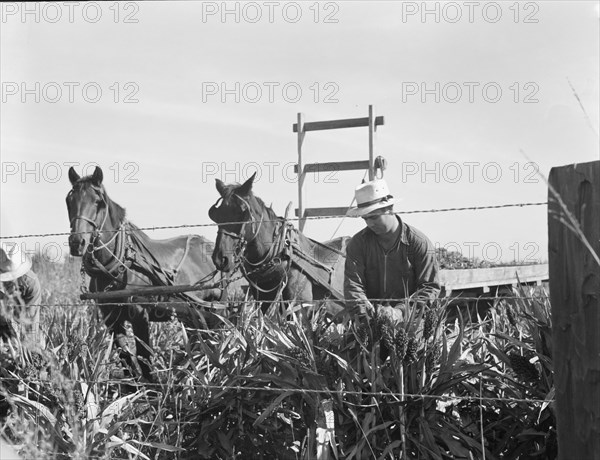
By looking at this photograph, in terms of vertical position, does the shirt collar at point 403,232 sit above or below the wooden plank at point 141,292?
above

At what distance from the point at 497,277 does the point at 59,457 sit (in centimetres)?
654

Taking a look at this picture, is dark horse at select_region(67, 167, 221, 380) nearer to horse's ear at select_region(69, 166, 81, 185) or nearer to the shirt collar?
horse's ear at select_region(69, 166, 81, 185)

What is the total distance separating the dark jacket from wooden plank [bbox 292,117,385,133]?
585 cm

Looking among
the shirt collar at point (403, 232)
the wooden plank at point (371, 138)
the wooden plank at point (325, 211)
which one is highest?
the wooden plank at point (371, 138)

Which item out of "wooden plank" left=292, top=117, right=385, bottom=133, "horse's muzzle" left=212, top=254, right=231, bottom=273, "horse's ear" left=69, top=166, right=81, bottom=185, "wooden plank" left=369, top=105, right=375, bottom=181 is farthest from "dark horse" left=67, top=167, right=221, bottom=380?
"wooden plank" left=292, top=117, right=385, bottom=133

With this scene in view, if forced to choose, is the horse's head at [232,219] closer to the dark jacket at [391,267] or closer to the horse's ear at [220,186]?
the horse's ear at [220,186]

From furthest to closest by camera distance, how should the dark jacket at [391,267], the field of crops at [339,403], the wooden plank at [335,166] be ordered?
the wooden plank at [335,166]
the dark jacket at [391,267]
the field of crops at [339,403]

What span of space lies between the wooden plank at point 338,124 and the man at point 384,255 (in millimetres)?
5792

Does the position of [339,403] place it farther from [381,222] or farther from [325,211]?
[325,211]

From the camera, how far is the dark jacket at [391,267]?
4.99 meters

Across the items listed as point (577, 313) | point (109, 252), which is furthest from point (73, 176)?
point (577, 313)

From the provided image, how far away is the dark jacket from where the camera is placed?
499 centimetres

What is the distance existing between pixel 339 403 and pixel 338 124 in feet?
26.1

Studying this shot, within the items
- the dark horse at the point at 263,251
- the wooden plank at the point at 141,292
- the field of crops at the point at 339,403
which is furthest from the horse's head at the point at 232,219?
the field of crops at the point at 339,403
